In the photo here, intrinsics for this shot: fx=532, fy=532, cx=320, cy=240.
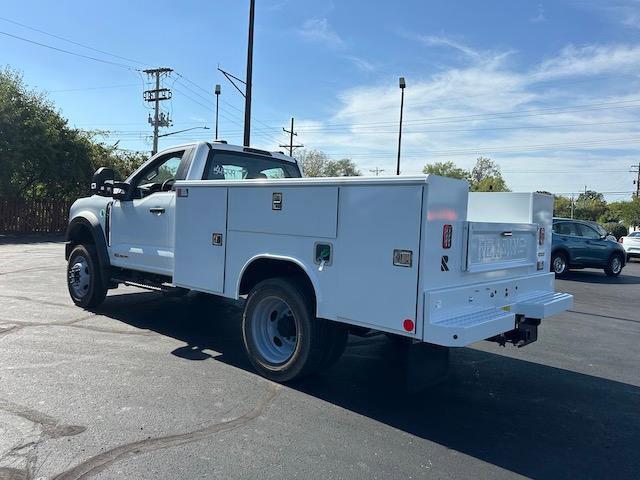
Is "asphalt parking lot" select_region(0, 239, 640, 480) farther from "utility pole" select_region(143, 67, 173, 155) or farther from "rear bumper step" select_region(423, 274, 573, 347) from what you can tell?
"utility pole" select_region(143, 67, 173, 155)

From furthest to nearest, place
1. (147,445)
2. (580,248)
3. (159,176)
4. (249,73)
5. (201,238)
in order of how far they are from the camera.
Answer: (580,248)
(249,73)
(159,176)
(201,238)
(147,445)

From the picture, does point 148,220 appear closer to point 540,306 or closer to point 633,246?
point 540,306

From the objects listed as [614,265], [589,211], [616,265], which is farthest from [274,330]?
[589,211]

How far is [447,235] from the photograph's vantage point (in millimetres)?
4031

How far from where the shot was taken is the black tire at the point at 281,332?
474 centimetres

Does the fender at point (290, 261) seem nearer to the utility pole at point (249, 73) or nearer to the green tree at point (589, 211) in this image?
the utility pole at point (249, 73)

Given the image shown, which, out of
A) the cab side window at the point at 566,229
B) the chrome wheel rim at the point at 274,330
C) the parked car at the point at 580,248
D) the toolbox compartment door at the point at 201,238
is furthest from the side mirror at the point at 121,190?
the cab side window at the point at 566,229

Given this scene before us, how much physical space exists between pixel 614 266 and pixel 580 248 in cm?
162

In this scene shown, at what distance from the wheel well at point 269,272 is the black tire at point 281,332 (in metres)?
0.08

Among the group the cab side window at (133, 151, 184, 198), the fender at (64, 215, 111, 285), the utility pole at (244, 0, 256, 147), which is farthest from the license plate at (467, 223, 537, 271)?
the utility pole at (244, 0, 256, 147)

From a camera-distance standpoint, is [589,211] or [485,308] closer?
[485,308]

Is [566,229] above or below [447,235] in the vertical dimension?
above

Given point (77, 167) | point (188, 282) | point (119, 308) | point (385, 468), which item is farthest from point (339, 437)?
point (77, 167)

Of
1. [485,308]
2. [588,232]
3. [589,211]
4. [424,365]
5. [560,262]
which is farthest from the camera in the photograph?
[589,211]
